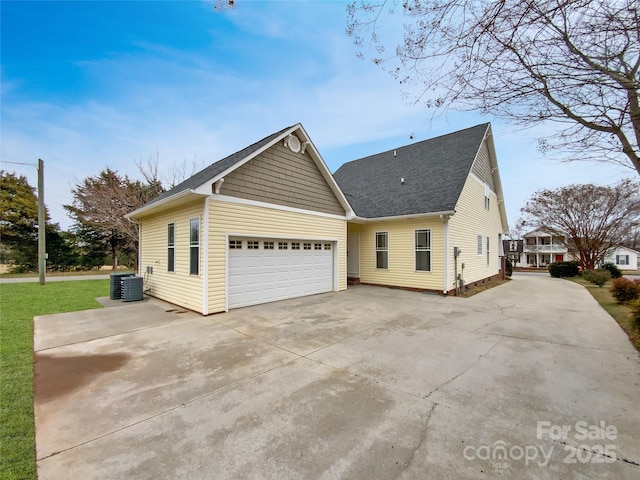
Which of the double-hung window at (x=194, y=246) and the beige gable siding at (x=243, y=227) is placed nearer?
the beige gable siding at (x=243, y=227)

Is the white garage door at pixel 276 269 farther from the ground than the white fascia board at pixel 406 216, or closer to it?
closer to it

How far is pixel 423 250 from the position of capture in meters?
11.0

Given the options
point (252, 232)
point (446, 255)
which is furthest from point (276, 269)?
point (446, 255)

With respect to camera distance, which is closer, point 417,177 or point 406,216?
point 406,216

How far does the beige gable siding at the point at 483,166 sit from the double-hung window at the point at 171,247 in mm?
12116

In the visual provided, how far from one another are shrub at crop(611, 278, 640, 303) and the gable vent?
36.7ft

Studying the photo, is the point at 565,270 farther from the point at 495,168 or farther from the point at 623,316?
the point at 623,316

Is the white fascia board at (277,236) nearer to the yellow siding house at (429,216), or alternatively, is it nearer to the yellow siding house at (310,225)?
the yellow siding house at (310,225)

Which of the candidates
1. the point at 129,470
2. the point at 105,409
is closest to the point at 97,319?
the point at 105,409

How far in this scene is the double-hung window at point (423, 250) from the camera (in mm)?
10891

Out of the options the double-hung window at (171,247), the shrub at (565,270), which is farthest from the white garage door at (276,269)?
the shrub at (565,270)

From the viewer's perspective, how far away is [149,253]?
10781 millimetres

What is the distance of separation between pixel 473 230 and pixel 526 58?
408 inches

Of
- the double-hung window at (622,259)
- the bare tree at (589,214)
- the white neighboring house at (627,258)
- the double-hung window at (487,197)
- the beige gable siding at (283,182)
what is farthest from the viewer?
the double-hung window at (622,259)
